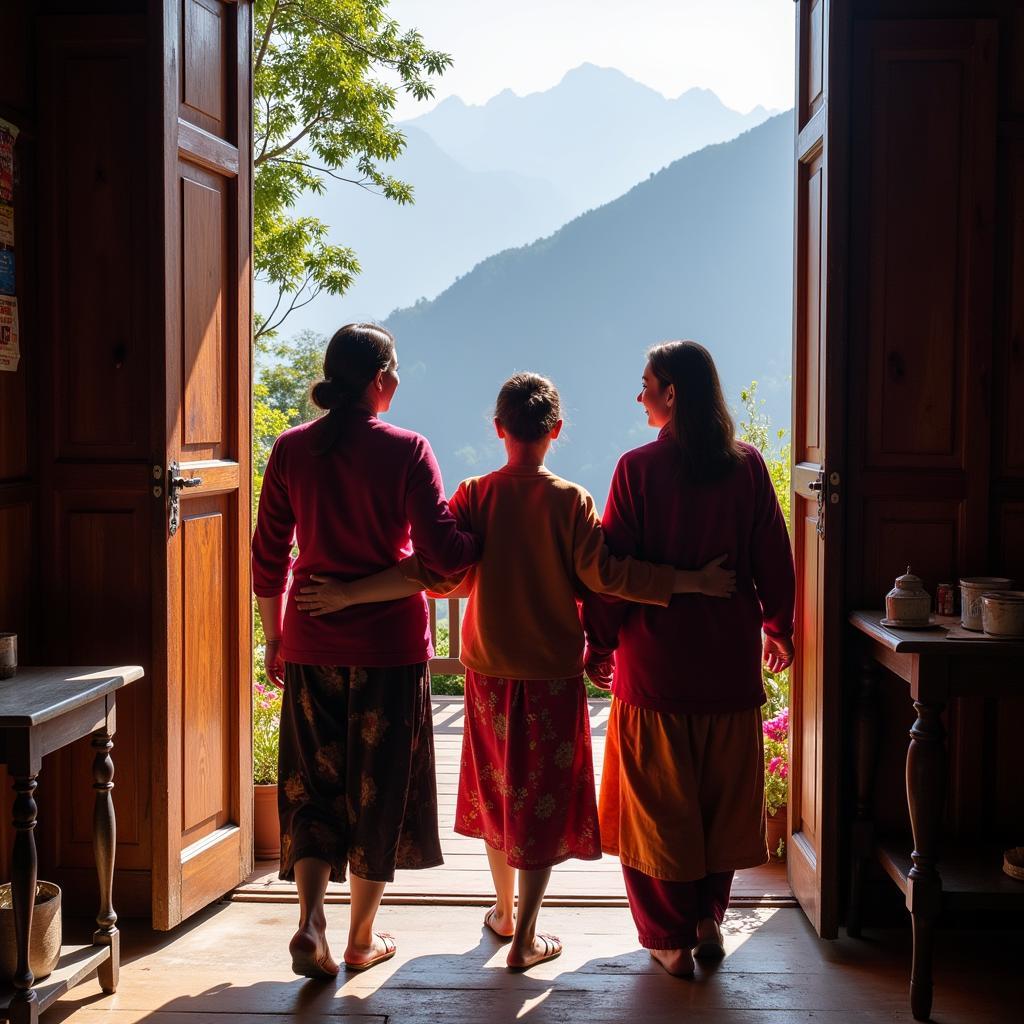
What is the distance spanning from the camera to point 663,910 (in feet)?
8.13

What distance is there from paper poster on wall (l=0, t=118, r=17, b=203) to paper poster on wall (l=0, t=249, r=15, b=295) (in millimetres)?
128

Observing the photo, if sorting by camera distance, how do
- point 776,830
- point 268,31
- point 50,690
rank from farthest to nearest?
point 268,31 < point 776,830 < point 50,690

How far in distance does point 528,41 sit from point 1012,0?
33.8 m

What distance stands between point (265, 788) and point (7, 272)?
162 centimetres

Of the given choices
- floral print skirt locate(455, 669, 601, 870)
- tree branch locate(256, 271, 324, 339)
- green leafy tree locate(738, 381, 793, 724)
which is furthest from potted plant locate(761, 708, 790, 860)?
tree branch locate(256, 271, 324, 339)

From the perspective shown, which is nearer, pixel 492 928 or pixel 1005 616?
pixel 1005 616

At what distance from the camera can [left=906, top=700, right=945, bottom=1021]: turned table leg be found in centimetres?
231

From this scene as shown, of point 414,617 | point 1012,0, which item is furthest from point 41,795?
point 1012,0

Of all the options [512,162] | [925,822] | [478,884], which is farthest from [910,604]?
[512,162]

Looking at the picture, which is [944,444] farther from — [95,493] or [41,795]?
[41,795]

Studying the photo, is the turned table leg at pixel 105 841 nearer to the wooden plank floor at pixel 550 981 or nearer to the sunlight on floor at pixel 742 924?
the wooden plank floor at pixel 550 981

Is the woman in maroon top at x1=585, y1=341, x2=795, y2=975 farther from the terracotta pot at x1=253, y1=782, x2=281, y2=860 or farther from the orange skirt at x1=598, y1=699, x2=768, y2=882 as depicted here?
the terracotta pot at x1=253, y1=782, x2=281, y2=860

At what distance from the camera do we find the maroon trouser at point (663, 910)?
8.09 feet

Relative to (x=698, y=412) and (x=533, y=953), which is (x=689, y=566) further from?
(x=533, y=953)
